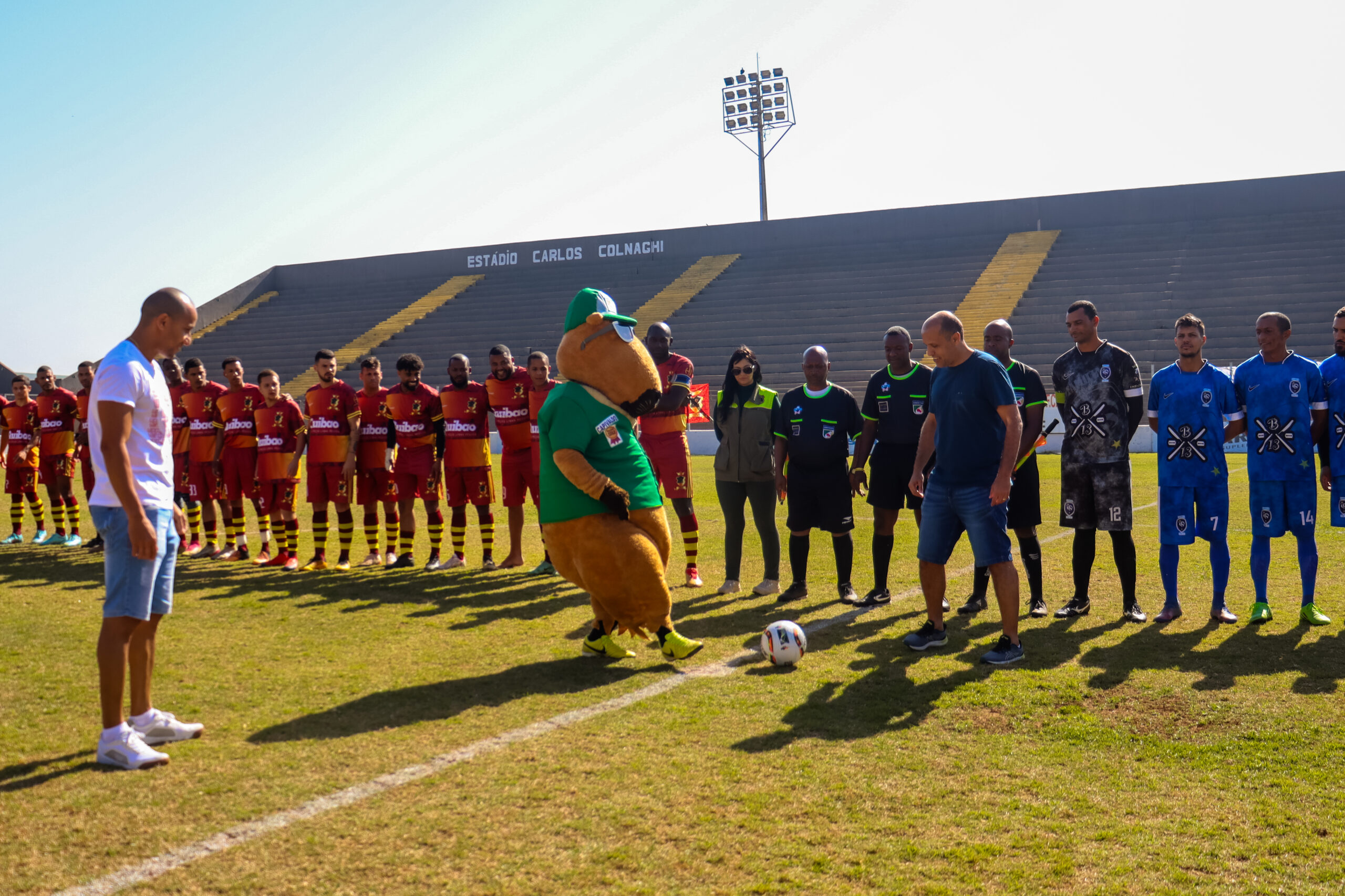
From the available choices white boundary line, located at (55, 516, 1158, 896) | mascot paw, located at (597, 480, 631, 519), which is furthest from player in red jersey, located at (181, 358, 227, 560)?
white boundary line, located at (55, 516, 1158, 896)

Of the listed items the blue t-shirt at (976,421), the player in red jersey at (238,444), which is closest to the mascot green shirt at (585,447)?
the blue t-shirt at (976,421)

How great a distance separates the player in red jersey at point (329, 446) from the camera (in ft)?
31.5

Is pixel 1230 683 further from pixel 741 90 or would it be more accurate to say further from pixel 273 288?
pixel 273 288

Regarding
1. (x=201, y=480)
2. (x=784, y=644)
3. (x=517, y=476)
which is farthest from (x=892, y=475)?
(x=201, y=480)

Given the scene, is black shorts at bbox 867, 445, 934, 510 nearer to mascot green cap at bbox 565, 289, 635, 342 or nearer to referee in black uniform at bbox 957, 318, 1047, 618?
referee in black uniform at bbox 957, 318, 1047, 618

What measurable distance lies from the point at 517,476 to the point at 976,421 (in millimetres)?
5057

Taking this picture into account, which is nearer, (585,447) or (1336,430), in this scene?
(585,447)

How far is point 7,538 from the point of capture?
39.1ft

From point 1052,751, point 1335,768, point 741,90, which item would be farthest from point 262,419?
point 741,90

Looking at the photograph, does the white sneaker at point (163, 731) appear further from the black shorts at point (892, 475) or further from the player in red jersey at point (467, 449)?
the player in red jersey at point (467, 449)

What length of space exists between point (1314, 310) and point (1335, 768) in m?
27.2

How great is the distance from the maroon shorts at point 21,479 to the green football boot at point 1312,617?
1316 cm

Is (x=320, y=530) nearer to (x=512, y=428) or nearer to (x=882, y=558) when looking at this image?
(x=512, y=428)

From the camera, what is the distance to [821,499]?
7801mm
